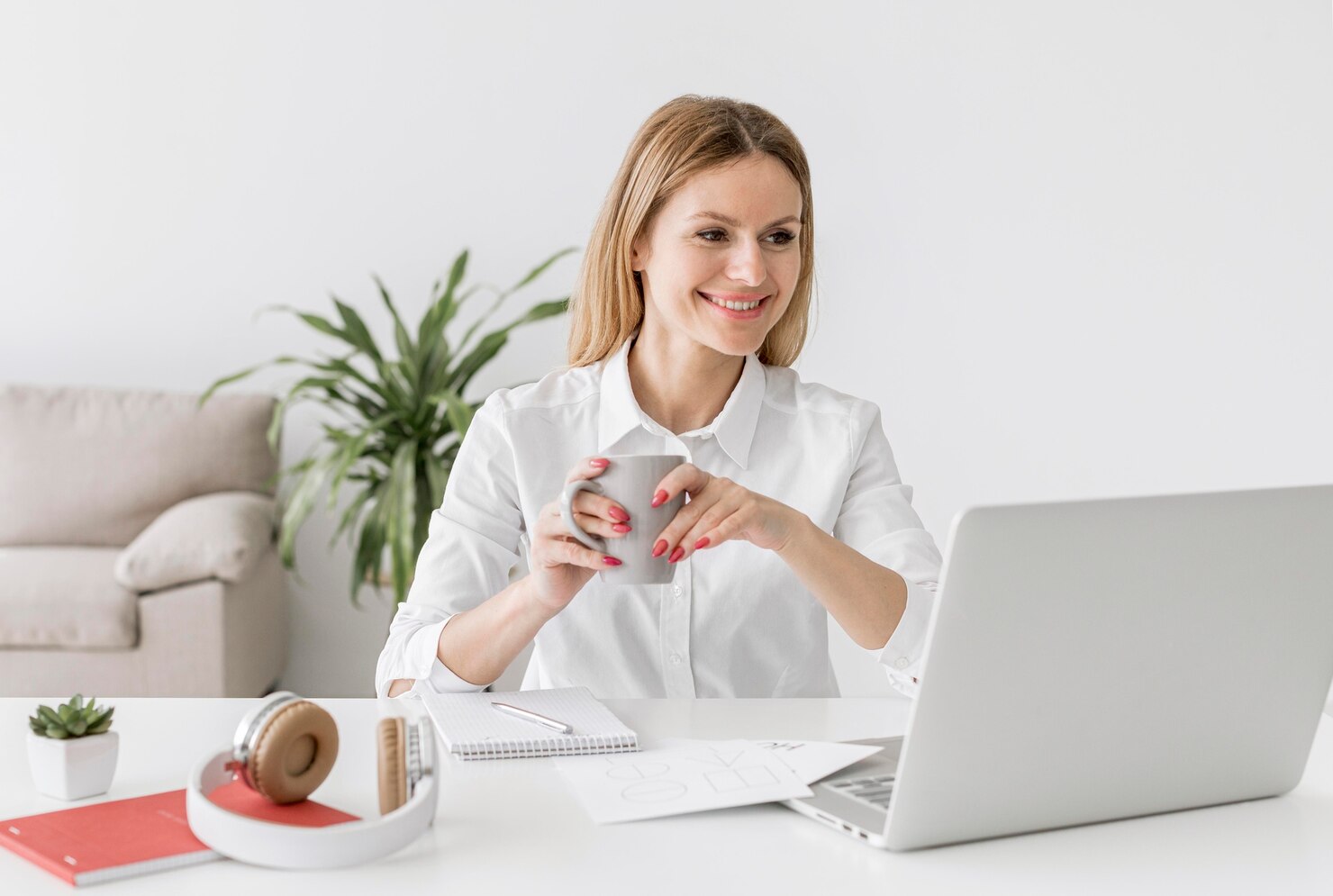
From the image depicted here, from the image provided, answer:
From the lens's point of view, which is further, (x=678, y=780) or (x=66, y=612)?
(x=66, y=612)

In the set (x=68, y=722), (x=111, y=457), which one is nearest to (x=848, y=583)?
(x=68, y=722)

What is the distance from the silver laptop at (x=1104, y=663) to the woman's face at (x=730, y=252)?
73cm

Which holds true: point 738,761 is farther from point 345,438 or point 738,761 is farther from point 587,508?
point 345,438

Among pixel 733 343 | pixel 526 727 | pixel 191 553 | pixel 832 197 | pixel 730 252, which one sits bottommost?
pixel 191 553

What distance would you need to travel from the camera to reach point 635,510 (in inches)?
42.8

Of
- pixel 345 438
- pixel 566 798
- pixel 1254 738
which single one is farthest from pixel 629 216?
pixel 345 438

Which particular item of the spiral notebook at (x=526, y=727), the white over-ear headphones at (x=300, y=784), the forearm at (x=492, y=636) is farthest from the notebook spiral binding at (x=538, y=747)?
the forearm at (x=492, y=636)

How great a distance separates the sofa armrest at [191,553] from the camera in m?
3.08

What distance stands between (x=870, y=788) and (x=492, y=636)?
0.49 metres

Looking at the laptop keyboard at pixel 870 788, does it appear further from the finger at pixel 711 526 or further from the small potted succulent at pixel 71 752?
the small potted succulent at pixel 71 752

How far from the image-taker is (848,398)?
1.67 metres

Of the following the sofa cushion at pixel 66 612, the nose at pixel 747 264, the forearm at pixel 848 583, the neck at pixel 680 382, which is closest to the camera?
the forearm at pixel 848 583

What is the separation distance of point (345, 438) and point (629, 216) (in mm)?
1833

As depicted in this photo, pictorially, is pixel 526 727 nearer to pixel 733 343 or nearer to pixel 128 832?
pixel 128 832
